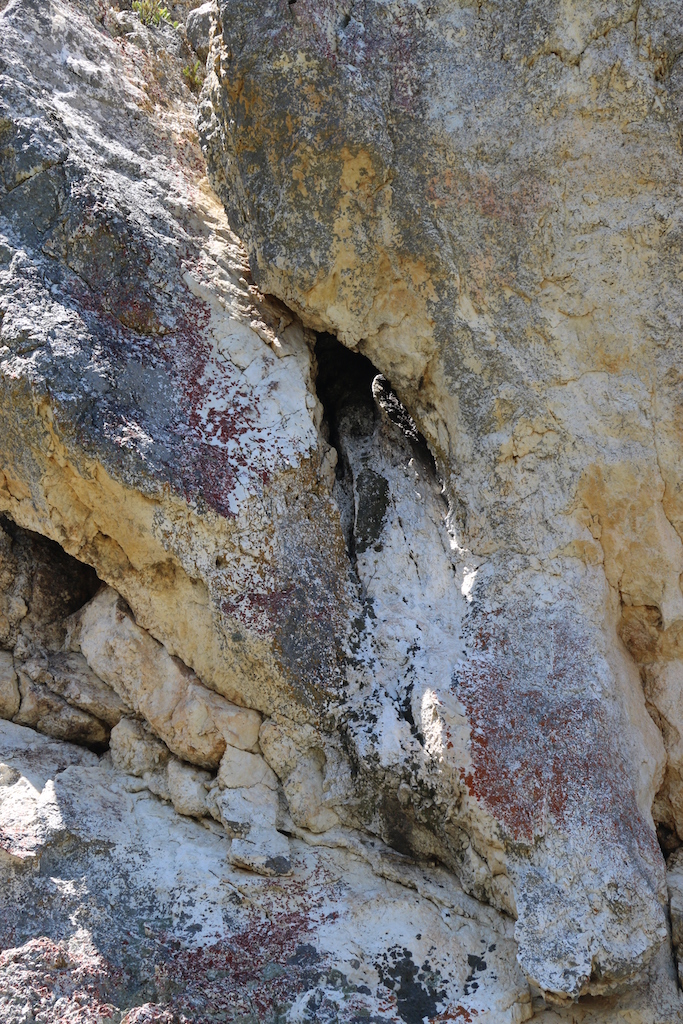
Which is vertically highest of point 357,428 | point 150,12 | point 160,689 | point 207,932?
point 150,12

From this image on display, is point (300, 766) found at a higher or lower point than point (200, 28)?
lower

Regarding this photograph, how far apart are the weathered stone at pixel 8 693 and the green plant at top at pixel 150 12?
3.63 meters

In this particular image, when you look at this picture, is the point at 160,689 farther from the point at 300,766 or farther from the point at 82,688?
the point at 300,766

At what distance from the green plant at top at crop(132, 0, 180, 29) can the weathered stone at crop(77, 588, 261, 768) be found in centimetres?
319

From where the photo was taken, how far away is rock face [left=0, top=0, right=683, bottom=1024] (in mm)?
3689

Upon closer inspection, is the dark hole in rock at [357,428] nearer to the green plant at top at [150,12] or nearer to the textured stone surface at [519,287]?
the textured stone surface at [519,287]

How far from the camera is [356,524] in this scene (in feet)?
15.1

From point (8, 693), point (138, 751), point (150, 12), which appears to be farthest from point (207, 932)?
point (150, 12)

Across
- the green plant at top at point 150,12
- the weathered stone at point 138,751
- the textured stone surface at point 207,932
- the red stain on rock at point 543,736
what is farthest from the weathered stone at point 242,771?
the green plant at top at point 150,12

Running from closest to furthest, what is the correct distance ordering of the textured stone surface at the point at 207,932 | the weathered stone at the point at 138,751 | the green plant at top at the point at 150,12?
the textured stone surface at the point at 207,932 → the weathered stone at the point at 138,751 → the green plant at top at the point at 150,12

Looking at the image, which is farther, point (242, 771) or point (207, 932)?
point (242, 771)

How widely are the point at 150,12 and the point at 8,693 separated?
3.83 metres

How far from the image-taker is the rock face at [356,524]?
3.69m

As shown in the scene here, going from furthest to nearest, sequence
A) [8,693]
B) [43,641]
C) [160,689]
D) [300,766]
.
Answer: [43,641] < [8,693] < [160,689] < [300,766]
